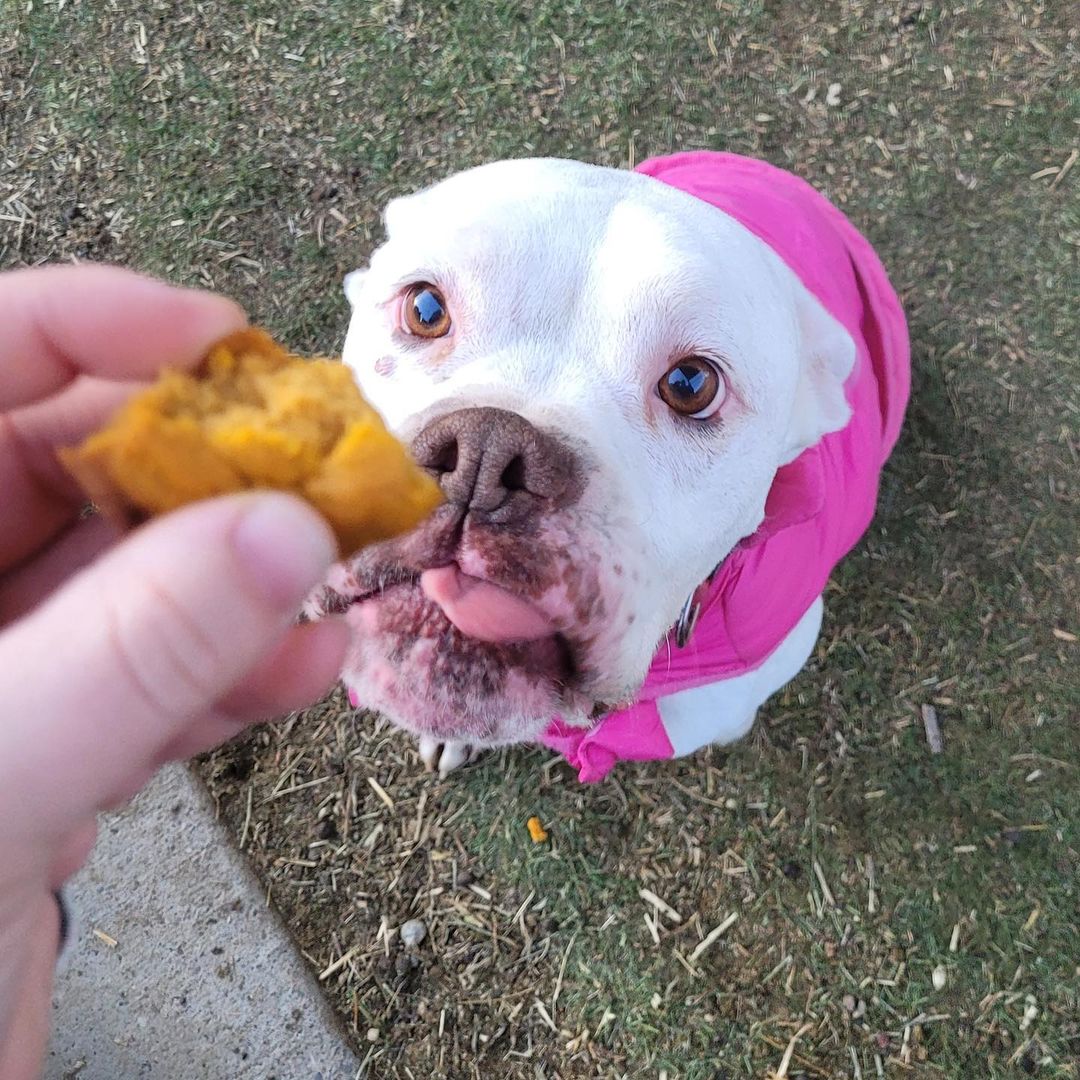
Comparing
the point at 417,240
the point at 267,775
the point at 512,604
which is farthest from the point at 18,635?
the point at 267,775

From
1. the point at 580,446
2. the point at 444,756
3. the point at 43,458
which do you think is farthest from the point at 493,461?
the point at 444,756

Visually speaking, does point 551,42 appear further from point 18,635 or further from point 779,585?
point 18,635

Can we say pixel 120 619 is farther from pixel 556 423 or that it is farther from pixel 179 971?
pixel 179 971

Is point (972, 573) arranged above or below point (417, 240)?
below

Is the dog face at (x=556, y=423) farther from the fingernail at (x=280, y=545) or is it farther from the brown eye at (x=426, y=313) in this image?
the fingernail at (x=280, y=545)

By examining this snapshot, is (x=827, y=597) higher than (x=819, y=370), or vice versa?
(x=819, y=370)

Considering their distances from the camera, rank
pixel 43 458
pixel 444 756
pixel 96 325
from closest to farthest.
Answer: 1. pixel 96 325
2. pixel 43 458
3. pixel 444 756

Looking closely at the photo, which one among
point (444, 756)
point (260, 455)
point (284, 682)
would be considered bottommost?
point (444, 756)
